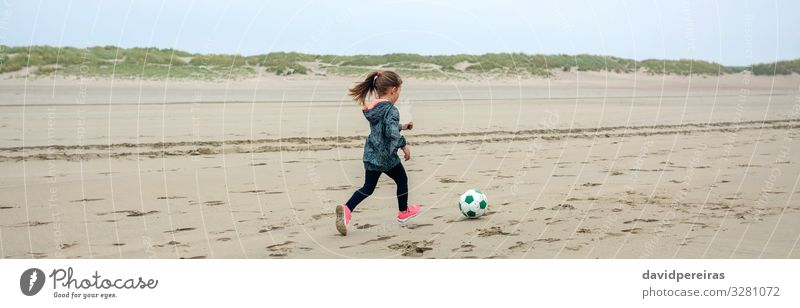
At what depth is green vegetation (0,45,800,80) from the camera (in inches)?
1454

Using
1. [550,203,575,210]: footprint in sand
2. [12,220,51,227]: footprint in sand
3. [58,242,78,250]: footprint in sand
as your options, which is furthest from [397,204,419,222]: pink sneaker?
[12,220,51,227]: footprint in sand

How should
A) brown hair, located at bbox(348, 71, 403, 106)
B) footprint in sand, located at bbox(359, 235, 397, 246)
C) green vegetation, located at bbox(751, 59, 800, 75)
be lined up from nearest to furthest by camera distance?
footprint in sand, located at bbox(359, 235, 397, 246)
brown hair, located at bbox(348, 71, 403, 106)
green vegetation, located at bbox(751, 59, 800, 75)

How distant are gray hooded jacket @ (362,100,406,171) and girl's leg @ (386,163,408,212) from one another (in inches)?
4.0

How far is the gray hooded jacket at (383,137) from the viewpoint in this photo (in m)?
8.73

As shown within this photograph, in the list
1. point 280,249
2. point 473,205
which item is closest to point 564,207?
point 473,205

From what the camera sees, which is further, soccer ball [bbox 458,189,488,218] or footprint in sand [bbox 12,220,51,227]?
soccer ball [bbox 458,189,488,218]

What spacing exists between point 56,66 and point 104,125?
17.5 meters

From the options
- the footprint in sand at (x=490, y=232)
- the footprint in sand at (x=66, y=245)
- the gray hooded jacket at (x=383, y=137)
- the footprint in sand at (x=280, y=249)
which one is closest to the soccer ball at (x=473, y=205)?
the footprint in sand at (x=490, y=232)

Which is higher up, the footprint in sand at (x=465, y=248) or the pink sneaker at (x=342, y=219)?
the pink sneaker at (x=342, y=219)

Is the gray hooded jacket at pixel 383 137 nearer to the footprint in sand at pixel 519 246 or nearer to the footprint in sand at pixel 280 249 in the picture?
the footprint in sand at pixel 280 249

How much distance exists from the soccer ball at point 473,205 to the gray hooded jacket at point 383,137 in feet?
3.12

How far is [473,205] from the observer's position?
9367mm

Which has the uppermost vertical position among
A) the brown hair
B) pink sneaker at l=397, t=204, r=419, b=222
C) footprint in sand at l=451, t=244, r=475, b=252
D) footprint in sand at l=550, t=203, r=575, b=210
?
the brown hair

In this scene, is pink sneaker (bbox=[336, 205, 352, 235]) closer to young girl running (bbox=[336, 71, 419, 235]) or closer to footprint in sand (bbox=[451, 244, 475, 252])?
young girl running (bbox=[336, 71, 419, 235])
